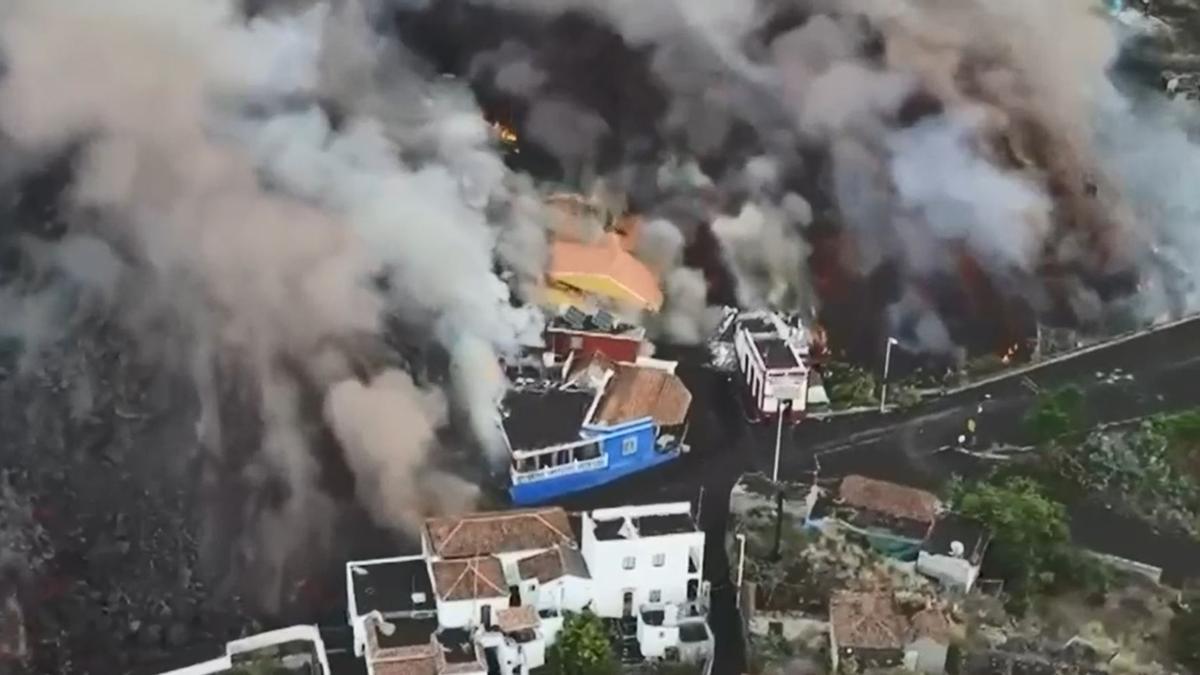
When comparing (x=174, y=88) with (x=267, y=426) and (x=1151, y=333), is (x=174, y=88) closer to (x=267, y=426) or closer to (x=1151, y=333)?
(x=267, y=426)

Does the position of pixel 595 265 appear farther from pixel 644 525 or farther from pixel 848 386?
pixel 644 525

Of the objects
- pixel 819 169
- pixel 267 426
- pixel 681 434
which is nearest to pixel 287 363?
pixel 267 426

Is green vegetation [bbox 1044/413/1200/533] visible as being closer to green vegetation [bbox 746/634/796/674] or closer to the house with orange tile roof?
green vegetation [bbox 746/634/796/674]

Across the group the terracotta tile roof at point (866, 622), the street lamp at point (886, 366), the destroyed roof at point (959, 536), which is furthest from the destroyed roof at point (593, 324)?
the terracotta tile roof at point (866, 622)

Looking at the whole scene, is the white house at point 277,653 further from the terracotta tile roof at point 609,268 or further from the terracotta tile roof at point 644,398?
the terracotta tile roof at point 609,268

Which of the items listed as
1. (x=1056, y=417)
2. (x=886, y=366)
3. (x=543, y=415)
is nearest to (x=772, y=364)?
(x=886, y=366)
